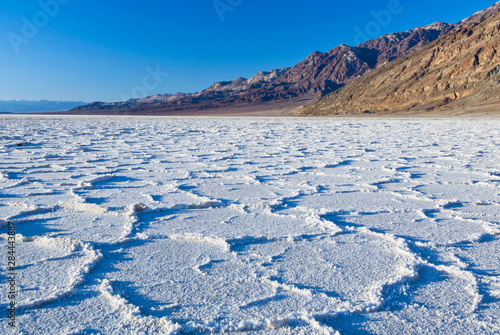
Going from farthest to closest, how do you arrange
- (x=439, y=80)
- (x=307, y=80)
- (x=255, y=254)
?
(x=307, y=80)
(x=439, y=80)
(x=255, y=254)

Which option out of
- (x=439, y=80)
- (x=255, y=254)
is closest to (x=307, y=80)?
(x=439, y=80)

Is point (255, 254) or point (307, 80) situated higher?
point (307, 80)

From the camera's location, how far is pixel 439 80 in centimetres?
3312

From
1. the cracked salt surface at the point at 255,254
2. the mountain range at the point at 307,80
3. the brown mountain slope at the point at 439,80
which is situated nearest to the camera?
the cracked salt surface at the point at 255,254

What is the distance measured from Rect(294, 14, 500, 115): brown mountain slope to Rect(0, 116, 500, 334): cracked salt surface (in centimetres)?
2986

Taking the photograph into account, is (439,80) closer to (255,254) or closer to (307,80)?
(255,254)

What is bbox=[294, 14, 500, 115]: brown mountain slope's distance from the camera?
96.7ft

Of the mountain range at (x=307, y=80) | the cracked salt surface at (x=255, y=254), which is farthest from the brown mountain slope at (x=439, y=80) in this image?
the cracked salt surface at (x=255, y=254)

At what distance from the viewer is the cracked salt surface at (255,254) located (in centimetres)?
137

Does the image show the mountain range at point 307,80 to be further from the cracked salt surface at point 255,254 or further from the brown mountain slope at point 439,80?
the cracked salt surface at point 255,254

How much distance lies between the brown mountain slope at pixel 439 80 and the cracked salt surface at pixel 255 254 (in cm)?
2986

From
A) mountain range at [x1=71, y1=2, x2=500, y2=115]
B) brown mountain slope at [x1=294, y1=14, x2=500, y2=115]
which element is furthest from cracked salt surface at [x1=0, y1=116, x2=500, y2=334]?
mountain range at [x1=71, y1=2, x2=500, y2=115]

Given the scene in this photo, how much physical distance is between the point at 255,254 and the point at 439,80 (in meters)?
36.3

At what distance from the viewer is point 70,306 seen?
4.70 ft
